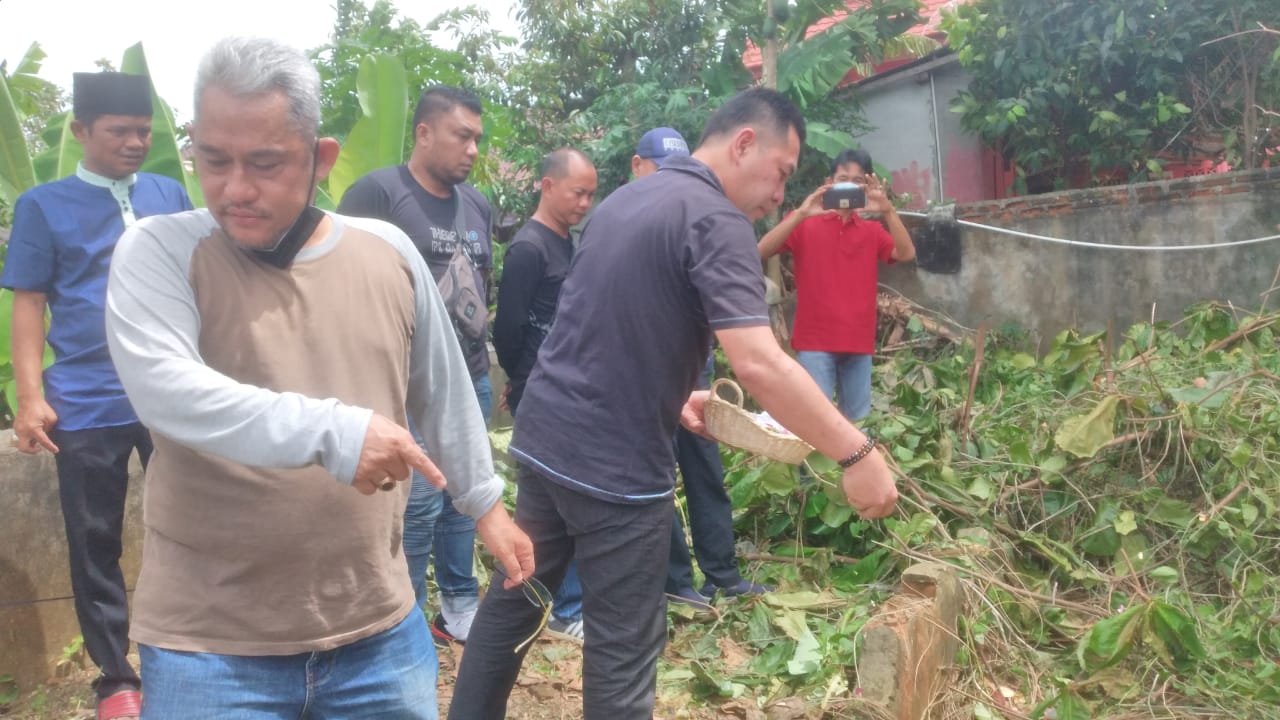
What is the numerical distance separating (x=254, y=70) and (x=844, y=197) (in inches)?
170

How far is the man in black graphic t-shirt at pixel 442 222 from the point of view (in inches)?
155

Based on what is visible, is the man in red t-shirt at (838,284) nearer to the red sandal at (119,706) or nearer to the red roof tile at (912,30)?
the red sandal at (119,706)

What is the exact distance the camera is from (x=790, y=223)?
5668 mm

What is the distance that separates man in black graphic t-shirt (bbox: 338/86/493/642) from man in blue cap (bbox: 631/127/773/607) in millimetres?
772

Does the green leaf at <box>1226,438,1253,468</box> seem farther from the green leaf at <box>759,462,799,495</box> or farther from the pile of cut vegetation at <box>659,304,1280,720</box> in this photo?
the green leaf at <box>759,462,799,495</box>

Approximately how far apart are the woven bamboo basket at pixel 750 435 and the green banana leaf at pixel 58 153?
3.20 metres

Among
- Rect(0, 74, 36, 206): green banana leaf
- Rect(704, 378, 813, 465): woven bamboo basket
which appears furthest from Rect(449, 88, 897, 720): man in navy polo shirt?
Rect(0, 74, 36, 206): green banana leaf

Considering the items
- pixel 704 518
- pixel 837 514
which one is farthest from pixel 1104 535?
pixel 704 518

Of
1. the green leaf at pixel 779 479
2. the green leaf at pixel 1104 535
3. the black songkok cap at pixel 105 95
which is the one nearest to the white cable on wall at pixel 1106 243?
the green leaf at pixel 1104 535

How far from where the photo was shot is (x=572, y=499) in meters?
2.84

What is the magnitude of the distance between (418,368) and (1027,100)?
334 inches

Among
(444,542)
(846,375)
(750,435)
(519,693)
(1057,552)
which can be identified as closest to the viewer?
(750,435)

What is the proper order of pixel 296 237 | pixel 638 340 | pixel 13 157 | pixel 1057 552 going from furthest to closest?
pixel 13 157 < pixel 1057 552 < pixel 638 340 < pixel 296 237

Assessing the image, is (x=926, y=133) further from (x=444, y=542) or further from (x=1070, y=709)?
(x=1070, y=709)
